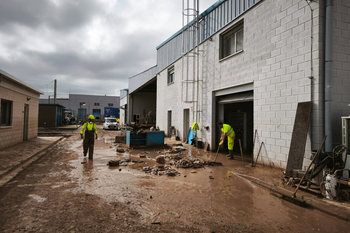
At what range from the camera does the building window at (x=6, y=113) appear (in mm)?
10991

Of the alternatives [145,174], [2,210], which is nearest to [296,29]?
[145,174]

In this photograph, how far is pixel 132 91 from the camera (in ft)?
99.7

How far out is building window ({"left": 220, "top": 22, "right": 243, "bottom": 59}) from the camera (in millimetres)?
9930

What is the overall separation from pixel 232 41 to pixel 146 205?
910 centimetres

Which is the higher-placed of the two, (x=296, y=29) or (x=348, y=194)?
(x=296, y=29)

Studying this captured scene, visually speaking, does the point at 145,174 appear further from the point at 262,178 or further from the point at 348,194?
the point at 348,194

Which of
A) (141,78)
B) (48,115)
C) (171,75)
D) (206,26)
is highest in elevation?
(206,26)

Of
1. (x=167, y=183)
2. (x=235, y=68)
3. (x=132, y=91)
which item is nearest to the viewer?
(x=167, y=183)

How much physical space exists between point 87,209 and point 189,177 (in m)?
3.28

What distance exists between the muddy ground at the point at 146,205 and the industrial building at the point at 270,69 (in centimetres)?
211

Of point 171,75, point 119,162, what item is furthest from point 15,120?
point 171,75

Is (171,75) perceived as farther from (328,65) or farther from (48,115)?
(48,115)

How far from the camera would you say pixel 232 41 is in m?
10.5

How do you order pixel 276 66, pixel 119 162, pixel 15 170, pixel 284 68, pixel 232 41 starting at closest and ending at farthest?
pixel 15 170
pixel 284 68
pixel 276 66
pixel 119 162
pixel 232 41
